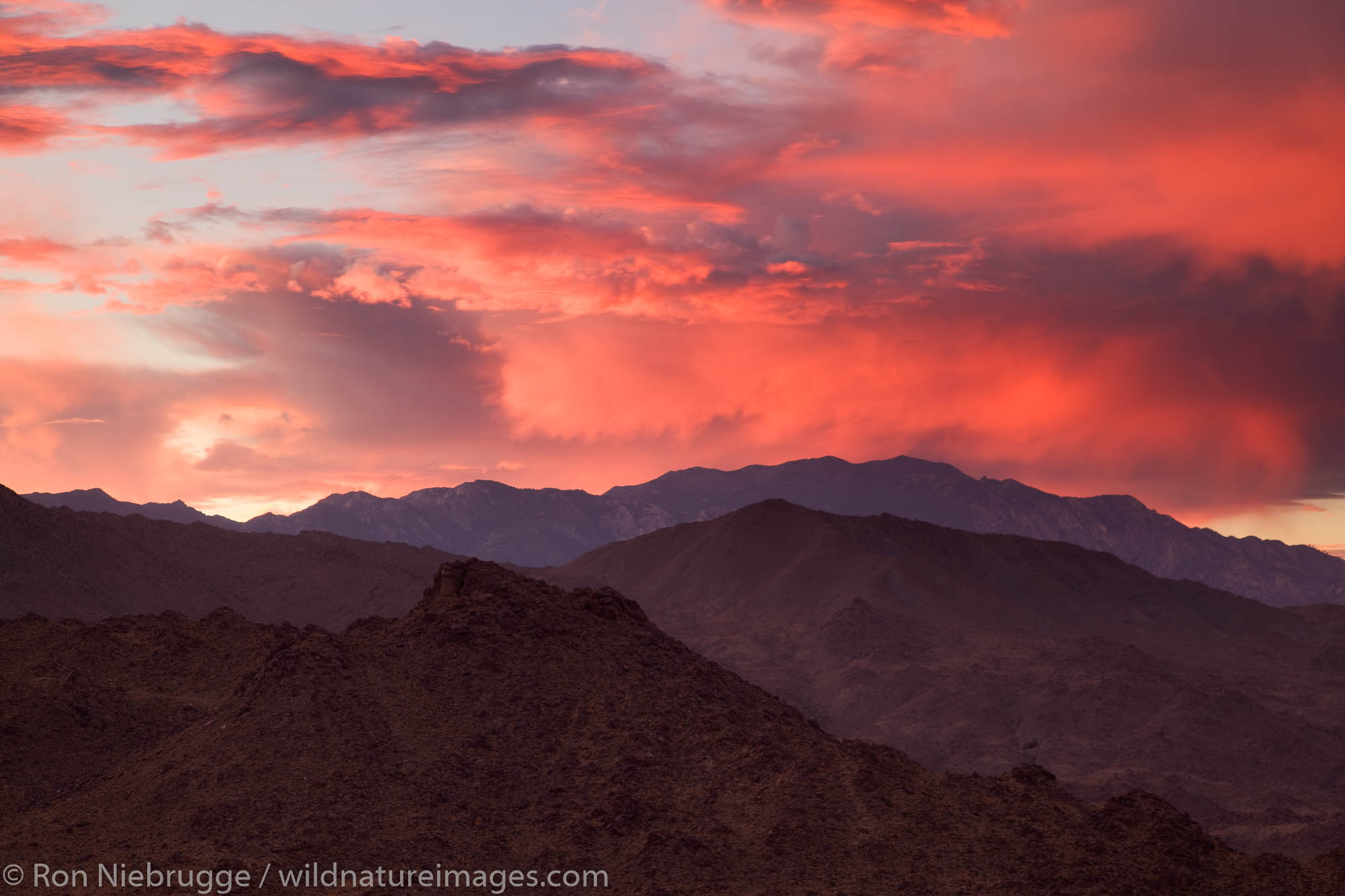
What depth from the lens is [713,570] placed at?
542ft

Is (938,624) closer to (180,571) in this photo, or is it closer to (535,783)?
(180,571)

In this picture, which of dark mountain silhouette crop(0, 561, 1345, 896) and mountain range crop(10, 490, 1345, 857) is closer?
dark mountain silhouette crop(0, 561, 1345, 896)

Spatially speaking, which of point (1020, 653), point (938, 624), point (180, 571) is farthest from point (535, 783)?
point (938, 624)

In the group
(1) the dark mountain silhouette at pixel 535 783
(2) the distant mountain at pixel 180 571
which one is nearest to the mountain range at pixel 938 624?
(2) the distant mountain at pixel 180 571

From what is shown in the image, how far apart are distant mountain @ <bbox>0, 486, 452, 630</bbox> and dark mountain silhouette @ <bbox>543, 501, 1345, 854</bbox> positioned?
3489cm

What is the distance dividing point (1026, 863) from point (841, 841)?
4235mm

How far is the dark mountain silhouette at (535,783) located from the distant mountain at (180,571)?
61528 millimetres

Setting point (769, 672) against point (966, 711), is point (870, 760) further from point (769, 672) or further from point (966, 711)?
point (769, 672)

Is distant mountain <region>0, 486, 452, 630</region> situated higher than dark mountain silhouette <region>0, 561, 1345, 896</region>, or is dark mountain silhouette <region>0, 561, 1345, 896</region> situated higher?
distant mountain <region>0, 486, 452, 630</region>

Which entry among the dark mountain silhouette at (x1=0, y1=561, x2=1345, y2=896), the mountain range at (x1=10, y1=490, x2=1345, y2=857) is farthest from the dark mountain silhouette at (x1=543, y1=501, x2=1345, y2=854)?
the dark mountain silhouette at (x1=0, y1=561, x2=1345, y2=896)

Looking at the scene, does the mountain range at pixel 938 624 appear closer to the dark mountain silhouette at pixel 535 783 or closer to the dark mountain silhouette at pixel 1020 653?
the dark mountain silhouette at pixel 1020 653

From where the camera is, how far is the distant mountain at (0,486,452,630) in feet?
316

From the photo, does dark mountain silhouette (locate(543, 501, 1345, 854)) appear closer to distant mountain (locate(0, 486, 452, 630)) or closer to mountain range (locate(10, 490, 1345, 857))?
mountain range (locate(10, 490, 1345, 857))

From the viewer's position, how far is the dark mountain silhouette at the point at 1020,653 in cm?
8769
